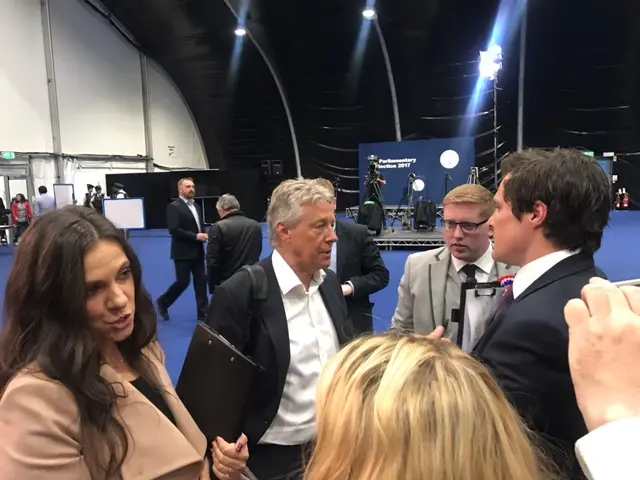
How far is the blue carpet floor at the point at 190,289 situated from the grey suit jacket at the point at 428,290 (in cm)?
229

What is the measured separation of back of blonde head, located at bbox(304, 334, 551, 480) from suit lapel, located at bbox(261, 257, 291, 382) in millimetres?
1097

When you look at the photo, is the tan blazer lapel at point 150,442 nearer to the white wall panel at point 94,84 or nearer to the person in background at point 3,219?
the person in background at point 3,219

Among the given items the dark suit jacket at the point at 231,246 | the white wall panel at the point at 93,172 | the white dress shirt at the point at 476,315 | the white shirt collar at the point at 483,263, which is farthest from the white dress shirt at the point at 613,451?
the white wall panel at the point at 93,172

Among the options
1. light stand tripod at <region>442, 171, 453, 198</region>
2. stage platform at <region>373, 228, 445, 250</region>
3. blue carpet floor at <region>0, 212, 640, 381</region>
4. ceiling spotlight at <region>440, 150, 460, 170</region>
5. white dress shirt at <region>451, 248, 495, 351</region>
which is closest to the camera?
white dress shirt at <region>451, 248, 495, 351</region>

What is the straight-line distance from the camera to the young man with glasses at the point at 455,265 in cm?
218

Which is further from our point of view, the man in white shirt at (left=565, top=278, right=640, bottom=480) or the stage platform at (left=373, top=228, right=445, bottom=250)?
the stage platform at (left=373, top=228, right=445, bottom=250)

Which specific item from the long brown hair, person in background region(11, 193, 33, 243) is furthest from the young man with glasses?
person in background region(11, 193, 33, 243)

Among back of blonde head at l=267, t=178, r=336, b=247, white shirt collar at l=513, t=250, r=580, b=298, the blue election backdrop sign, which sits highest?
the blue election backdrop sign

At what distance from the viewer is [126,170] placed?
18375 mm

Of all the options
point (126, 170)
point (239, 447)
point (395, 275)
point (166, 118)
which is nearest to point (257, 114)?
point (166, 118)

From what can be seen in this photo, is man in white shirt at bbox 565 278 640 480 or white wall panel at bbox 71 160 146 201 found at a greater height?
white wall panel at bbox 71 160 146 201

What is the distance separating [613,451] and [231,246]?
4.64 meters

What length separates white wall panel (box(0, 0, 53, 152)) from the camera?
1380cm

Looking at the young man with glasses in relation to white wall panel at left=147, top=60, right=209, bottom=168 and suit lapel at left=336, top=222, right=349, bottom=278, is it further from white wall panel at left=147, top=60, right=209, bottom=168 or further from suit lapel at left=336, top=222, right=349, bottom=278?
white wall panel at left=147, top=60, right=209, bottom=168
